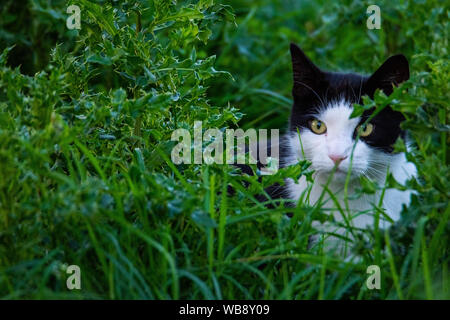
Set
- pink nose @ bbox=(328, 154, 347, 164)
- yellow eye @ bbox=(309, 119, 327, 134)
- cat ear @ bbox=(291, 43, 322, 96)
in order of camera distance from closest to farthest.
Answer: pink nose @ bbox=(328, 154, 347, 164) → yellow eye @ bbox=(309, 119, 327, 134) → cat ear @ bbox=(291, 43, 322, 96)

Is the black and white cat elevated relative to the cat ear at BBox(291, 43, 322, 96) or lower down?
lower down

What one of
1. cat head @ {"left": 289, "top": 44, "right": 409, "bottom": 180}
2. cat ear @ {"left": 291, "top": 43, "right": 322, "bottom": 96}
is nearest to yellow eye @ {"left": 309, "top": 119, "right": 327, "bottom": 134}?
cat head @ {"left": 289, "top": 44, "right": 409, "bottom": 180}

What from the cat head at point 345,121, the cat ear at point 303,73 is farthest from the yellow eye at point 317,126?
the cat ear at point 303,73

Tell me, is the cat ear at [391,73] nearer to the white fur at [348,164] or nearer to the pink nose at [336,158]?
the white fur at [348,164]

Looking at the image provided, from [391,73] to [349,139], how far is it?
0.94 ft

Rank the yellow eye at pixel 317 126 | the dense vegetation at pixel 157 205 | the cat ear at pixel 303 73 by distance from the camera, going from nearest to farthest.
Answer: the dense vegetation at pixel 157 205
the yellow eye at pixel 317 126
the cat ear at pixel 303 73

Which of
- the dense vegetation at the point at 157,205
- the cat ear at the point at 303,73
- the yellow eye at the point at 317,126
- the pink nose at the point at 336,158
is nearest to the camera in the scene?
the dense vegetation at the point at 157,205

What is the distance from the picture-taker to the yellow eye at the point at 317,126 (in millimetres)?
2281

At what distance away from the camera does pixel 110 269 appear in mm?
1566

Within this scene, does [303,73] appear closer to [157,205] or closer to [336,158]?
[336,158]

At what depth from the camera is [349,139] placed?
217 cm

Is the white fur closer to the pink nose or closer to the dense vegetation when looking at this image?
the pink nose

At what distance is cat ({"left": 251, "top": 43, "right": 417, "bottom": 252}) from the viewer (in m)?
2.15

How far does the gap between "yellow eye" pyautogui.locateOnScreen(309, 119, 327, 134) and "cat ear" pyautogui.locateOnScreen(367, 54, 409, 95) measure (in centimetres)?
22
